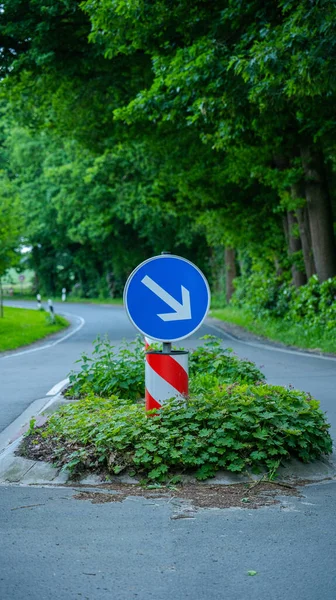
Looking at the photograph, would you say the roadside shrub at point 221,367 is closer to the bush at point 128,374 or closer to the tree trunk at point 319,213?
the bush at point 128,374

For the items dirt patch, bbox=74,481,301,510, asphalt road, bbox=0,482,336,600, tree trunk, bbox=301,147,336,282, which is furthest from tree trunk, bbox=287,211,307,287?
asphalt road, bbox=0,482,336,600

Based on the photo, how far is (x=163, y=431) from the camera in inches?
245

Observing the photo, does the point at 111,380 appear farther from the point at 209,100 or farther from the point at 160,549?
the point at 209,100

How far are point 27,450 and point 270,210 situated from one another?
67.2ft

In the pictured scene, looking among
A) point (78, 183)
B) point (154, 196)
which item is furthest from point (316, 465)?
point (78, 183)

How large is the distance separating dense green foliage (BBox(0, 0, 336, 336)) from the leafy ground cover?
7.01 metres

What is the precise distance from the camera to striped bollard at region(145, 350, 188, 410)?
6613 mm

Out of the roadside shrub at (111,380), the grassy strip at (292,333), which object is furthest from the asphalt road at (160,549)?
the grassy strip at (292,333)

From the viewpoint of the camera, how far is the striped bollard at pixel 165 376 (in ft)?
21.7

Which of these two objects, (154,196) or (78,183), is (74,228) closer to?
(78,183)

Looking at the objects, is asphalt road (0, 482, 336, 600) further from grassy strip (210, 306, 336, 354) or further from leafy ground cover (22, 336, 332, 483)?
grassy strip (210, 306, 336, 354)

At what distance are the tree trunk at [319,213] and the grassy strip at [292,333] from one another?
1.73m

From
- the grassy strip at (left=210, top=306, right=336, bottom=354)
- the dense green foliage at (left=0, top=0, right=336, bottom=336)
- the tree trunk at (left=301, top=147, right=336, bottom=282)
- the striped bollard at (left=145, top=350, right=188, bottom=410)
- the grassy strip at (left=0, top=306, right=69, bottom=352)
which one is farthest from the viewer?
the grassy strip at (left=0, top=306, right=69, bottom=352)

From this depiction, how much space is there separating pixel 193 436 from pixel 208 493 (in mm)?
650
